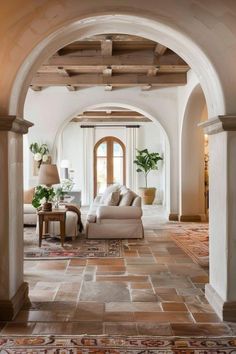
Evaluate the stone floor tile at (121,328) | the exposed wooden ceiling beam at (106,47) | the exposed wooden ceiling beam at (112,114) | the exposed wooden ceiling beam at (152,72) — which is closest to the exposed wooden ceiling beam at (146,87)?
the exposed wooden ceiling beam at (152,72)

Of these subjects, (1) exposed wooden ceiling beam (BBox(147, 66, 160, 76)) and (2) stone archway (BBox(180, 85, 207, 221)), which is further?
(2) stone archway (BBox(180, 85, 207, 221))

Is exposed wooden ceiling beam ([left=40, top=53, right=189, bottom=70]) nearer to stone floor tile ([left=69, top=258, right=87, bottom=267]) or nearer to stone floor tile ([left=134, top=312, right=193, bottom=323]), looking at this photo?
stone floor tile ([left=69, top=258, right=87, bottom=267])

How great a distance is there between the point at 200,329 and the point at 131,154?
11450 millimetres

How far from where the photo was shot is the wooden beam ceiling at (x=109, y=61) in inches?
260

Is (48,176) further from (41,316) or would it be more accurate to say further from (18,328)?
(18,328)

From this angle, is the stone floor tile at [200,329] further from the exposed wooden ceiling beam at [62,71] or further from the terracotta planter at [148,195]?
the terracotta planter at [148,195]

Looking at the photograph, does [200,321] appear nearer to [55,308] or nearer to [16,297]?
[55,308]

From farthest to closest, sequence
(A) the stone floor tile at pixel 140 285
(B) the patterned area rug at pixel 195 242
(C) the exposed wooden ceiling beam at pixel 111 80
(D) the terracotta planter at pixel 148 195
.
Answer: (D) the terracotta planter at pixel 148 195 < (C) the exposed wooden ceiling beam at pixel 111 80 < (B) the patterned area rug at pixel 195 242 < (A) the stone floor tile at pixel 140 285

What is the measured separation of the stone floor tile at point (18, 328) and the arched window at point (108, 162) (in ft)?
37.5

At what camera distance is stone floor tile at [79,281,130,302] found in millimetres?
3910

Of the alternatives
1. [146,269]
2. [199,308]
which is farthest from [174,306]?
[146,269]

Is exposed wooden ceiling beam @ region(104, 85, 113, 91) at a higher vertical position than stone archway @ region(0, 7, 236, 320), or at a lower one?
higher

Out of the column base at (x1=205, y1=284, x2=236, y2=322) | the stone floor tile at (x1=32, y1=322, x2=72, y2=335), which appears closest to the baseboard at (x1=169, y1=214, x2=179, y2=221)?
the column base at (x1=205, y1=284, x2=236, y2=322)

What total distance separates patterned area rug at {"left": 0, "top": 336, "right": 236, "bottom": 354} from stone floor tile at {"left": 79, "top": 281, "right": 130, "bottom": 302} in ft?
3.03
